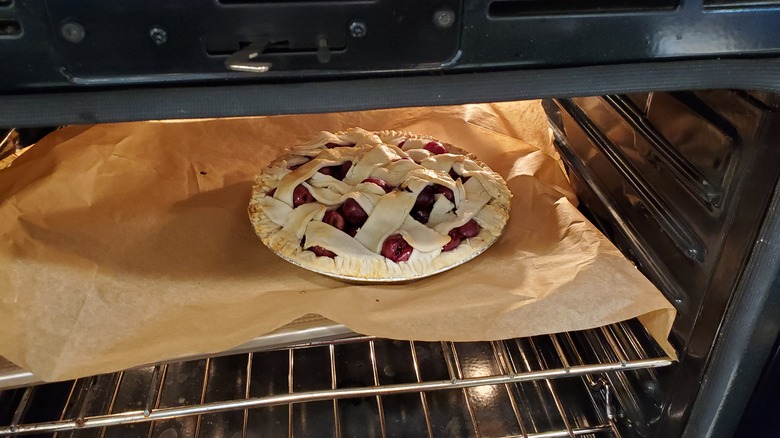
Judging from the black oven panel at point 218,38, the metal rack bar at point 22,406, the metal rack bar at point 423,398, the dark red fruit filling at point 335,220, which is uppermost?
the black oven panel at point 218,38

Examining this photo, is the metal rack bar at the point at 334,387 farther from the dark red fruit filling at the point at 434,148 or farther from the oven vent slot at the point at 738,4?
the oven vent slot at the point at 738,4

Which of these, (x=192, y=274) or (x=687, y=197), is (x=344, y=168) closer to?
(x=192, y=274)

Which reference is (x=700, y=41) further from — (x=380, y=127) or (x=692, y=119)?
(x=380, y=127)

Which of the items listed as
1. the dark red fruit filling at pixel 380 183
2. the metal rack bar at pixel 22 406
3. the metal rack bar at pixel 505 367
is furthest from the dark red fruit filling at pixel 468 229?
the metal rack bar at pixel 22 406

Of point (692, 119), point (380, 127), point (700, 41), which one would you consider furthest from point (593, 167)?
point (700, 41)

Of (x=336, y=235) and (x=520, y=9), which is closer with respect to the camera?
(x=520, y=9)

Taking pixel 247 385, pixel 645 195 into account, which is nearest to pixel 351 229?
pixel 247 385
